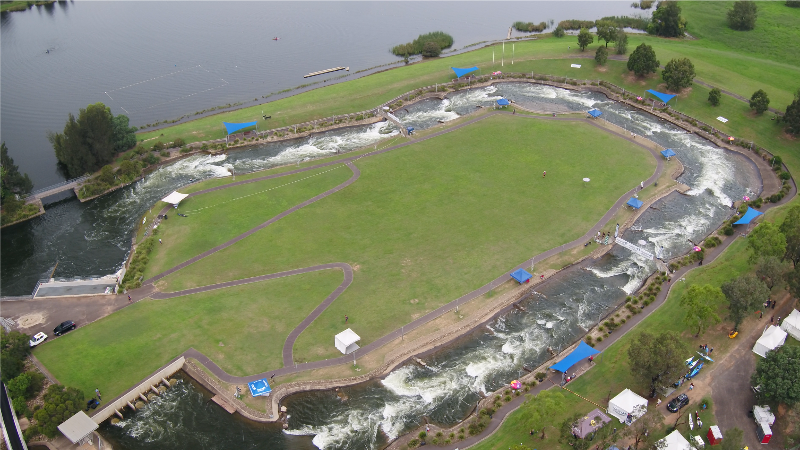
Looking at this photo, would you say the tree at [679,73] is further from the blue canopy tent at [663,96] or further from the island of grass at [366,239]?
the island of grass at [366,239]

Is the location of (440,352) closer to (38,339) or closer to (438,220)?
(438,220)

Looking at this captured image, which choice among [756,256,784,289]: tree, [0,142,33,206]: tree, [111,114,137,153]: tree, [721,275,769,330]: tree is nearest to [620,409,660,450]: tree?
[721,275,769,330]: tree

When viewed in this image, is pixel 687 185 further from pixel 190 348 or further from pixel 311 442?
pixel 190 348

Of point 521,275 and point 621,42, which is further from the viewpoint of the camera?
point 621,42

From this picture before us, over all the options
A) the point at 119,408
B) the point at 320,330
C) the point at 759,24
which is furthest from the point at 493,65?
the point at 119,408

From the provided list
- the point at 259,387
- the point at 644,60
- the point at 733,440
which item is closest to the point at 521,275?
the point at 733,440

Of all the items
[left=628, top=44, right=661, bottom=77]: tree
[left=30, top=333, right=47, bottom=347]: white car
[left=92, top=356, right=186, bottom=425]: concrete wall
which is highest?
[left=628, top=44, right=661, bottom=77]: tree

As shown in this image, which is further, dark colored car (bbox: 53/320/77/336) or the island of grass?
dark colored car (bbox: 53/320/77/336)

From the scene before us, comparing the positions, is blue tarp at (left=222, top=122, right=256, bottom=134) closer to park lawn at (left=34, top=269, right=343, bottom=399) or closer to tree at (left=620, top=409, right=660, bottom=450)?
park lawn at (left=34, top=269, right=343, bottom=399)
